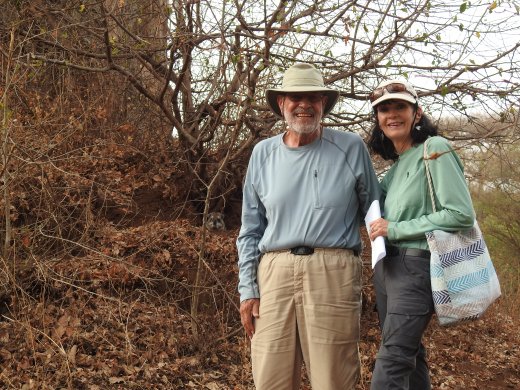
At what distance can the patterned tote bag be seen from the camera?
305 centimetres

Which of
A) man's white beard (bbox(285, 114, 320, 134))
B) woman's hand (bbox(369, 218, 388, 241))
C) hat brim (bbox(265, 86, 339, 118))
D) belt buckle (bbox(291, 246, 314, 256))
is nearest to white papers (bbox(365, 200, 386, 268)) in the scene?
woman's hand (bbox(369, 218, 388, 241))

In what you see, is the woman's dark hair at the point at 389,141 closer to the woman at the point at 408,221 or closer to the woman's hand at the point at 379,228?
the woman at the point at 408,221

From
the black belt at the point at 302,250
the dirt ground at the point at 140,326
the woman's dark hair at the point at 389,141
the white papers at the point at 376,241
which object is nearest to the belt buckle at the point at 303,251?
the black belt at the point at 302,250

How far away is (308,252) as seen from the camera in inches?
132

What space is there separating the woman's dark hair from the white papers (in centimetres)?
40

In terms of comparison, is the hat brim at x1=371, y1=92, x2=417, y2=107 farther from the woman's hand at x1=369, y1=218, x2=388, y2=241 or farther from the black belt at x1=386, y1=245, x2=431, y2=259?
the black belt at x1=386, y1=245, x2=431, y2=259

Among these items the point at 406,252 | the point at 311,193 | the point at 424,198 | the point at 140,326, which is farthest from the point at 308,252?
the point at 140,326

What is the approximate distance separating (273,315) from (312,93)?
4.09 feet

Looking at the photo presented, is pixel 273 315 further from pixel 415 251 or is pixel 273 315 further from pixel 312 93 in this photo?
pixel 312 93

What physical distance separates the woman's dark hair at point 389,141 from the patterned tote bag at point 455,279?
0.97 ft

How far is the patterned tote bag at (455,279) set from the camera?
3.05 meters

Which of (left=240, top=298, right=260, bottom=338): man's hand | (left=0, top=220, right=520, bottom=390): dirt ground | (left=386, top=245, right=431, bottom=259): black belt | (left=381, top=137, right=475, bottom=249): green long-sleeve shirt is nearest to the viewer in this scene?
(left=381, top=137, right=475, bottom=249): green long-sleeve shirt

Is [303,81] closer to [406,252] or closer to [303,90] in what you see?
[303,90]

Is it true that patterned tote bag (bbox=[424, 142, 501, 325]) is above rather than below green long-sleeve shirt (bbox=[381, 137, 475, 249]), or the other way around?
below
